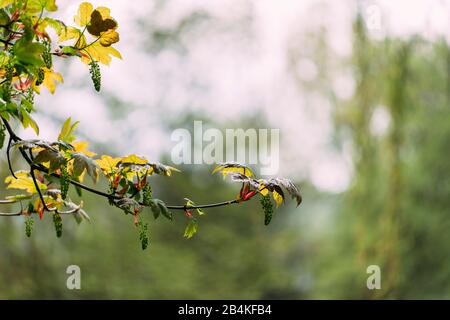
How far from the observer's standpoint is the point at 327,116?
5434mm

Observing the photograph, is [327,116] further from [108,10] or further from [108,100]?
[108,10]

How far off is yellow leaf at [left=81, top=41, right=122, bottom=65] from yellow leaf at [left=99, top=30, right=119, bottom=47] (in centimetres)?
1

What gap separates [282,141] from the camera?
22.4 feet

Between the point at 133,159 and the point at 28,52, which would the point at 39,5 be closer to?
the point at 28,52

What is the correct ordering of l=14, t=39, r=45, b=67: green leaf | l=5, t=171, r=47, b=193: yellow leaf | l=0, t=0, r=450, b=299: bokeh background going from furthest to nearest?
l=0, t=0, r=450, b=299: bokeh background → l=5, t=171, r=47, b=193: yellow leaf → l=14, t=39, r=45, b=67: green leaf

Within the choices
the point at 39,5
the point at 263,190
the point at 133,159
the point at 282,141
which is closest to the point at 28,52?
the point at 39,5

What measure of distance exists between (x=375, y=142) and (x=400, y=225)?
100 centimetres

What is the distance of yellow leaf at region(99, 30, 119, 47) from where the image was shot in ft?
2.54

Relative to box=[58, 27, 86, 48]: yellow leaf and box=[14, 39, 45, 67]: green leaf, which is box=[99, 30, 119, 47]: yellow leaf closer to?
box=[58, 27, 86, 48]: yellow leaf

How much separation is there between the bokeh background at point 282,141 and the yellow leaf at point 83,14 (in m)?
3.88

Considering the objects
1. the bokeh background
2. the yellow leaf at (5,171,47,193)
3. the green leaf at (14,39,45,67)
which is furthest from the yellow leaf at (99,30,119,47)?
the bokeh background

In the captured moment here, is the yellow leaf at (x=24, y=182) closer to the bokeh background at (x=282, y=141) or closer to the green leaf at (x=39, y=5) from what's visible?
the green leaf at (x=39, y=5)
